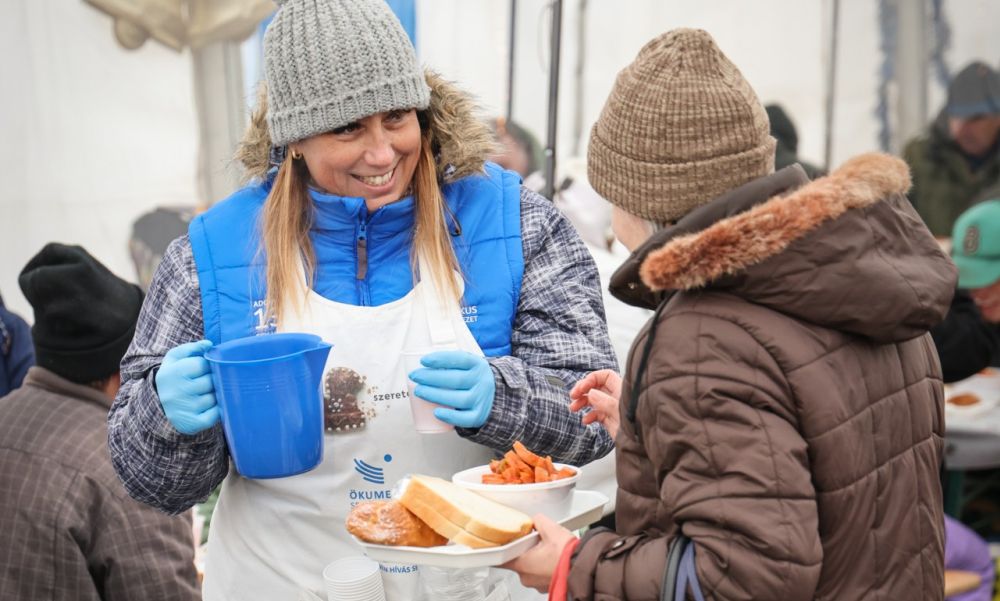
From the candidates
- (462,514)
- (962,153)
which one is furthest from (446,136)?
(962,153)

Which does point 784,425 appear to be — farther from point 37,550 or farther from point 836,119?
point 836,119

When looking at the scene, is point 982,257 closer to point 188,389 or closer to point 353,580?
point 353,580

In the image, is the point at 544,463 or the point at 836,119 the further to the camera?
the point at 836,119

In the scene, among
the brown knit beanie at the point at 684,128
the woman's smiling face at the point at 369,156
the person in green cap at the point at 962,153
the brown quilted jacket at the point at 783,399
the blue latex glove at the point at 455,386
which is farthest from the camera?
the person in green cap at the point at 962,153

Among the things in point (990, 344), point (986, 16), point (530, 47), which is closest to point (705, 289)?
point (990, 344)

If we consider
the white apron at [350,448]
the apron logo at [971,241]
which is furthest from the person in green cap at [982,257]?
the white apron at [350,448]

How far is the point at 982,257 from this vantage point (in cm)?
390

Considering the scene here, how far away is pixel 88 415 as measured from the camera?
8.77 ft

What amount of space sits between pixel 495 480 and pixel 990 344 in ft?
9.67

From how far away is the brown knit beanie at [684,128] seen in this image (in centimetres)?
147

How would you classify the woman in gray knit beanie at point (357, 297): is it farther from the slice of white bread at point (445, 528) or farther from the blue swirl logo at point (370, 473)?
the slice of white bread at point (445, 528)

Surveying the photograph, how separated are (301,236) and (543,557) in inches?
33.5

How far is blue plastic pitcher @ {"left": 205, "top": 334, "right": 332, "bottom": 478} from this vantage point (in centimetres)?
165

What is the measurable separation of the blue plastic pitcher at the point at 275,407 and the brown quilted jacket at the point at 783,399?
1.75 feet
